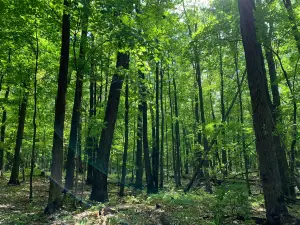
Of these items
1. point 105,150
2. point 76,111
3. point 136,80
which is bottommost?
point 105,150

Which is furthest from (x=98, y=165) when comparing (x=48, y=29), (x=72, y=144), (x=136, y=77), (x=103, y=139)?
(x=48, y=29)

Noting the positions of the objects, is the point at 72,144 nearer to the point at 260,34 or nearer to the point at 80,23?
the point at 80,23

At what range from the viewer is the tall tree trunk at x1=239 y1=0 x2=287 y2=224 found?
6.14 m

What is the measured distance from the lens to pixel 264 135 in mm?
6258

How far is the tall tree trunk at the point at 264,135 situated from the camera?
20.1ft

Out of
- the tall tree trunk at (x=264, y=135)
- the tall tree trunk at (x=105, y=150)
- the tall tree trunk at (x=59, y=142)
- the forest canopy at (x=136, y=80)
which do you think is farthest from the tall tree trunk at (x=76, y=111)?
the tall tree trunk at (x=264, y=135)

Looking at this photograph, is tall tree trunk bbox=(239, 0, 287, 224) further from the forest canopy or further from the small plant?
the small plant

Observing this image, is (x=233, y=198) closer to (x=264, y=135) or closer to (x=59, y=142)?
(x=264, y=135)

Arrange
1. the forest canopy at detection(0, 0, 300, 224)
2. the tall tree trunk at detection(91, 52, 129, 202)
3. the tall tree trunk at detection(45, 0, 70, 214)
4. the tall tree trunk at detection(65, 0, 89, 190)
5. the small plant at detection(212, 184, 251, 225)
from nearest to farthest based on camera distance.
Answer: the forest canopy at detection(0, 0, 300, 224), the small plant at detection(212, 184, 251, 225), the tall tree trunk at detection(45, 0, 70, 214), the tall tree trunk at detection(65, 0, 89, 190), the tall tree trunk at detection(91, 52, 129, 202)

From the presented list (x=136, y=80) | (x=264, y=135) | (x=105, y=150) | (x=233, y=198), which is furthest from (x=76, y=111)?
(x=264, y=135)

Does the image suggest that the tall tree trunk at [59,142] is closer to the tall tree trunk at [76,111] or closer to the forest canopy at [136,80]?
the forest canopy at [136,80]

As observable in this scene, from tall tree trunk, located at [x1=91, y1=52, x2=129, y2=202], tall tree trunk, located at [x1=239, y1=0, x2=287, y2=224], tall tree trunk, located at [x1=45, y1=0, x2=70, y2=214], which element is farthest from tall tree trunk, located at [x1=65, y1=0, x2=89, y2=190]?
tall tree trunk, located at [x1=239, y1=0, x2=287, y2=224]

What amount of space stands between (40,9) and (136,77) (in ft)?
13.1

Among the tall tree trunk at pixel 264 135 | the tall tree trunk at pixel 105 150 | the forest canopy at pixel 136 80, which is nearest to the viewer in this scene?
the tall tree trunk at pixel 264 135
